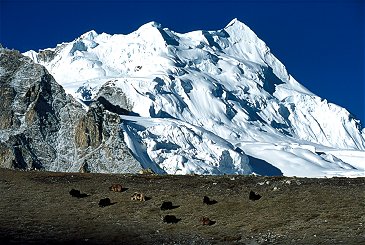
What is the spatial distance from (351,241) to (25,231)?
1512 cm

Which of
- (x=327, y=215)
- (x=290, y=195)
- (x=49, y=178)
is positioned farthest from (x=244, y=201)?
(x=49, y=178)

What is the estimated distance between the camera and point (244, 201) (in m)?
36.2

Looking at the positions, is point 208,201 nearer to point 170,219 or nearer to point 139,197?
point 170,219

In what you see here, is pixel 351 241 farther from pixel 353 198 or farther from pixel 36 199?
pixel 36 199

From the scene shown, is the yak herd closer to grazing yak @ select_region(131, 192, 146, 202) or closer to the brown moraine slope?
grazing yak @ select_region(131, 192, 146, 202)

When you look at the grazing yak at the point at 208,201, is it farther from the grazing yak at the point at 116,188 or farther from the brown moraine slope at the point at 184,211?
the grazing yak at the point at 116,188

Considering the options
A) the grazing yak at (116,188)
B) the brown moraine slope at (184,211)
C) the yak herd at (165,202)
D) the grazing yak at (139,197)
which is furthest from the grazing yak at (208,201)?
the grazing yak at (116,188)

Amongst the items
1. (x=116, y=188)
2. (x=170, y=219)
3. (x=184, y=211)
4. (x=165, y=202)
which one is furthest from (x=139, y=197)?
(x=170, y=219)

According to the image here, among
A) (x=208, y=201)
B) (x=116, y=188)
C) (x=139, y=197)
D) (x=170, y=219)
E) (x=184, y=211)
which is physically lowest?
(x=170, y=219)

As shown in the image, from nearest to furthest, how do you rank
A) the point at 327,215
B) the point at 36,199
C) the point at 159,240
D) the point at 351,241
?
the point at 351,241, the point at 159,240, the point at 327,215, the point at 36,199

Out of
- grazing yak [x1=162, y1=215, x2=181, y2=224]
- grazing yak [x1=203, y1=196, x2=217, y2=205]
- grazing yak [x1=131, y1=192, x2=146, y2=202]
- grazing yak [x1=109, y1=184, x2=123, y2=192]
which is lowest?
grazing yak [x1=162, y1=215, x2=181, y2=224]

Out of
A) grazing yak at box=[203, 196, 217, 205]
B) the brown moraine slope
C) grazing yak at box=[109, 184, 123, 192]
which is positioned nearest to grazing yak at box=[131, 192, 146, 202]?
the brown moraine slope

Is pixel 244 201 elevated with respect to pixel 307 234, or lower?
elevated

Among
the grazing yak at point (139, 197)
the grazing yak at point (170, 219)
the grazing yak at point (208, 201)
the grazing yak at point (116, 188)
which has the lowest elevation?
the grazing yak at point (170, 219)
